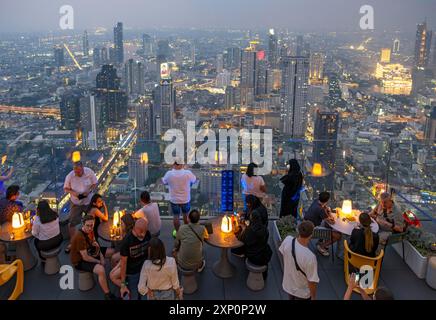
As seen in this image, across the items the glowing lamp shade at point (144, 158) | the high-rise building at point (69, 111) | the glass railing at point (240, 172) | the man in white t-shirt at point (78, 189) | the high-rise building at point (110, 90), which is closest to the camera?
the man in white t-shirt at point (78, 189)

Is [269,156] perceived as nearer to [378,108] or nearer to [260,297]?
[260,297]

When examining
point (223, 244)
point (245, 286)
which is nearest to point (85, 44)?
point (223, 244)

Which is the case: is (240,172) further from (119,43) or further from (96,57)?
(119,43)

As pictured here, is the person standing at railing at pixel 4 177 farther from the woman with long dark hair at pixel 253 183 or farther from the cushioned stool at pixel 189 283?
the woman with long dark hair at pixel 253 183

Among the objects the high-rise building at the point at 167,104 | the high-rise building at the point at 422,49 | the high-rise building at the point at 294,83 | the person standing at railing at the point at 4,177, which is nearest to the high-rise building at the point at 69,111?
the high-rise building at the point at 167,104

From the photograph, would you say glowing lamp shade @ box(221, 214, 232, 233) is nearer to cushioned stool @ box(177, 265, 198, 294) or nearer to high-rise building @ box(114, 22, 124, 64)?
cushioned stool @ box(177, 265, 198, 294)
